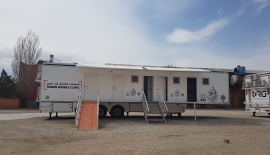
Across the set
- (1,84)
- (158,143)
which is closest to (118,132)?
(158,143)

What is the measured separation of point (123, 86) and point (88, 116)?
3.73 m

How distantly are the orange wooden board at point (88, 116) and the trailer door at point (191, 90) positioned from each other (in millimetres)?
6552

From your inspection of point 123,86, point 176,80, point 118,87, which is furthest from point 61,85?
point 176,80

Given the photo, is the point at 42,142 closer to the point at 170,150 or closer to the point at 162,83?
the point at 170,150

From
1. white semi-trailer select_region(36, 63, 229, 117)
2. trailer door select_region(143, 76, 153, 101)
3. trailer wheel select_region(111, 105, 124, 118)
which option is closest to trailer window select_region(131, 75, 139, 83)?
white semi-trailer select_region(36, 63, 229, 117)

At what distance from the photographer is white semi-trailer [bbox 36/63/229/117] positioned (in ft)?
47.6

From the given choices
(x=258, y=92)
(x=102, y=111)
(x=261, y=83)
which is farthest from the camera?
(x=258, y=92)

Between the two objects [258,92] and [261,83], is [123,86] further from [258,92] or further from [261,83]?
[258,92]

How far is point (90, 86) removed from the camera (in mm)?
15125

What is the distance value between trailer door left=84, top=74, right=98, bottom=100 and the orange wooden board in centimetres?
92

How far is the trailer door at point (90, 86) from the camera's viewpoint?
49.3ft

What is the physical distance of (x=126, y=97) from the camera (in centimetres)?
1535

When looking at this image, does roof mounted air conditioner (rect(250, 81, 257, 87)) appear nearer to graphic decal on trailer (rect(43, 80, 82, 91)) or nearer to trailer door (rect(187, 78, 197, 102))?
trailer door (rect(187, 78, 197, 102))

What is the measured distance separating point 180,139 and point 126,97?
7.04 metres
